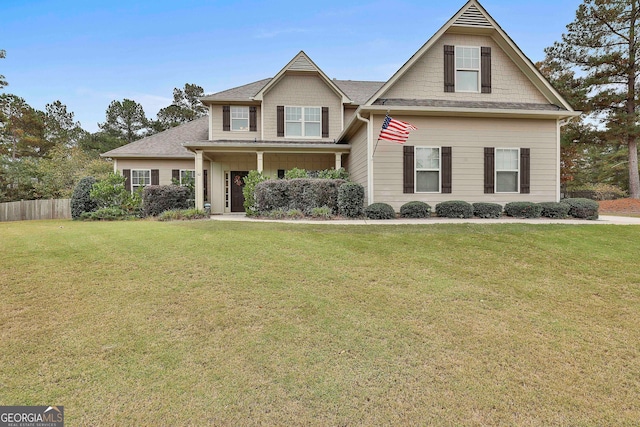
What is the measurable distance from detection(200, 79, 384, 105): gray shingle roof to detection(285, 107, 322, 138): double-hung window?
6.74ft

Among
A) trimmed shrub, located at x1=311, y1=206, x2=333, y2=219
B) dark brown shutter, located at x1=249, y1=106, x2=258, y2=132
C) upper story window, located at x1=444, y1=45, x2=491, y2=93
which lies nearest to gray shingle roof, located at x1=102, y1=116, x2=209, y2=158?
dark brown shutter, located at x1=249, y1=106, x2=258, y2=132

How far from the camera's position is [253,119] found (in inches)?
603

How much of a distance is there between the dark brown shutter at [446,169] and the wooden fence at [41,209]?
60.5ft

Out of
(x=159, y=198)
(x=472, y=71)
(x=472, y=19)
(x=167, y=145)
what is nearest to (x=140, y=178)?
(x=167, y=145)

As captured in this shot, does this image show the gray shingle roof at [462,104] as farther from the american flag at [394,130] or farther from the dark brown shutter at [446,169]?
the dark brown shutter at [446,169]

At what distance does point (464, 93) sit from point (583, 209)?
221 inches

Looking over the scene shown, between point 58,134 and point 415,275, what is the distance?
4049cm

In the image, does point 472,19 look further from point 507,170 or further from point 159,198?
point 159,198

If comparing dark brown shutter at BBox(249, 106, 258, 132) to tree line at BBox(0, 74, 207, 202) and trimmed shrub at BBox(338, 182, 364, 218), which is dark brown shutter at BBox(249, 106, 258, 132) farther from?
tree line at BBox(0, 74, 207, 202)

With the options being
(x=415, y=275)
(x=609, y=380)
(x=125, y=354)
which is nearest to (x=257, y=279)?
(x=125, y=354)

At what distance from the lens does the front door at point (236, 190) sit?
1633cm

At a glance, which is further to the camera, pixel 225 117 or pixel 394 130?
pixel 225 117

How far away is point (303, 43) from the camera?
16.8 meters

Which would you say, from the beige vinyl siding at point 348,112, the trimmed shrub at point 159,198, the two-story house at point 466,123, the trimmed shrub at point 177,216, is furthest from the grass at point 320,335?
the beige vinyl siding at point 348,112
